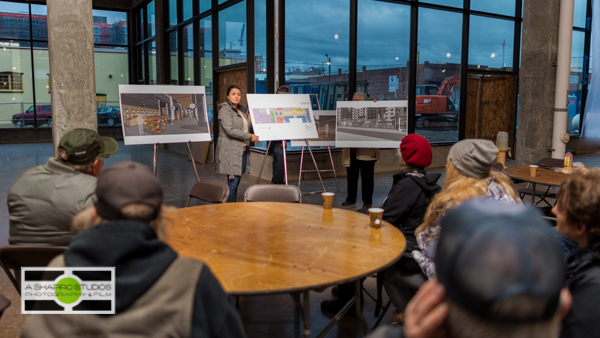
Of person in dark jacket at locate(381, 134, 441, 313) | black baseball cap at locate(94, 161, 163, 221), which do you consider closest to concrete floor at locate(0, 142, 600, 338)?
person in dark jacket at locate(381, 134, 441, 313)

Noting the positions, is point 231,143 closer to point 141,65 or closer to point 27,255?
point 27,255

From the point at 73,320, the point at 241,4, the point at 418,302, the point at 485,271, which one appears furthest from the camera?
the point at 241,4

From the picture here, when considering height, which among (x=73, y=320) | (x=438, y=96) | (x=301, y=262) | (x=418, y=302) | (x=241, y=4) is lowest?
(x=301, y=262)

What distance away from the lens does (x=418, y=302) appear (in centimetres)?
76

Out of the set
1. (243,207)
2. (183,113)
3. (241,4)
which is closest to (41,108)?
(241,4)

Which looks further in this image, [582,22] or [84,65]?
[582,22]

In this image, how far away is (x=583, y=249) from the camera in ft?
5.08

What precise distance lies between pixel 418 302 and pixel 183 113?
572 cm

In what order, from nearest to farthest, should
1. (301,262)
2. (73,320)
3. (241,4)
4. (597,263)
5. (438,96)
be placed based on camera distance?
(73,320) < (597,263) < (301,262) < (241,4) < (438,96)

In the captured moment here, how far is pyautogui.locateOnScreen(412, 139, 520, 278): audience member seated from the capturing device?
2.41 metres

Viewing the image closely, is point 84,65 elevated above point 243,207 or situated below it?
above

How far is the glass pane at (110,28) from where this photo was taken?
17266 mm

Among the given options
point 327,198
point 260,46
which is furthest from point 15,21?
point 327,198

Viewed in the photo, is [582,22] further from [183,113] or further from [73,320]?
[73,320]
